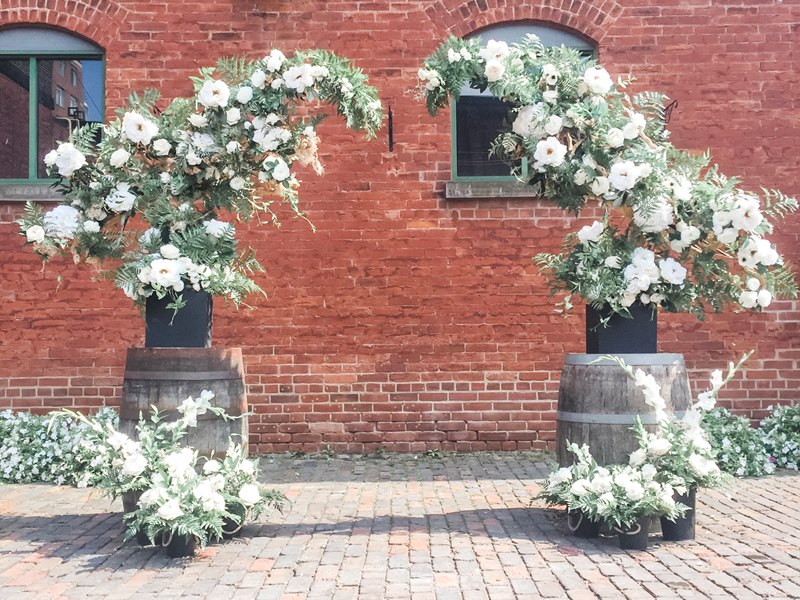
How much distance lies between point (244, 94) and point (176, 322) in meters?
1.30

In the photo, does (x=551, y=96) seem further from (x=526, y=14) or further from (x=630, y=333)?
(x=526, y=14)

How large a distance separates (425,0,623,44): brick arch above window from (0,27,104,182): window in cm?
308

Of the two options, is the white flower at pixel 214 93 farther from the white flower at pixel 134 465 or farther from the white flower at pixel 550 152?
the white flower at pixel 134 465

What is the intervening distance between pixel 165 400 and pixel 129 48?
4.07m

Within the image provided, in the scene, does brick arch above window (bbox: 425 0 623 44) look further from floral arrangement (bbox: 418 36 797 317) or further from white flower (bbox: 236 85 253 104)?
white flower (bbox: 236 85 253 104)

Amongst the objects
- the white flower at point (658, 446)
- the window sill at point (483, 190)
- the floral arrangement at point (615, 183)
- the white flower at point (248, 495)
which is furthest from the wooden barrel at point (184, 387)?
the window sill at point (483, 190)

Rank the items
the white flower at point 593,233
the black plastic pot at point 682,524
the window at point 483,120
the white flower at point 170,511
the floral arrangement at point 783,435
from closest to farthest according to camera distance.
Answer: the white flower at point 170,511, the black plastic pot at point 682,524, the white flower at point 593,233, the floral arrangement at point 783,435, the window at point 483,120

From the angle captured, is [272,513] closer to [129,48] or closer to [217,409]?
[217,409]

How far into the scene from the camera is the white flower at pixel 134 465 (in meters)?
4.15

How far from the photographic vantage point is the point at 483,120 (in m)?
7.49

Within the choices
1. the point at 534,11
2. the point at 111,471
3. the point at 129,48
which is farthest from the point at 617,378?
the point at 129,48

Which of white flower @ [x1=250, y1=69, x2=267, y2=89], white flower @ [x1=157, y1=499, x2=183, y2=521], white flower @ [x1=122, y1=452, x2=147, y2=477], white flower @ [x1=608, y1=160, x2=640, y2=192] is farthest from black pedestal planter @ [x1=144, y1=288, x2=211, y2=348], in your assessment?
white flower @ [x1=608, y1=160, x2=640, y2=192]

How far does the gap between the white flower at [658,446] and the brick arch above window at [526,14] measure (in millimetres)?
4250

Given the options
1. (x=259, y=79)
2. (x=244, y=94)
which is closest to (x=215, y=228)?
(x=244, y=94)
